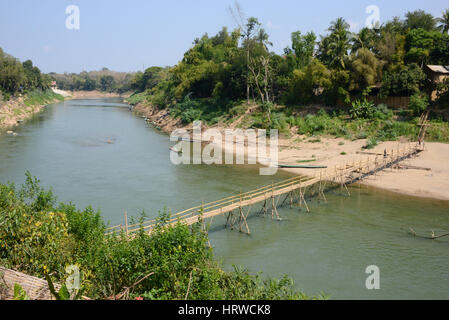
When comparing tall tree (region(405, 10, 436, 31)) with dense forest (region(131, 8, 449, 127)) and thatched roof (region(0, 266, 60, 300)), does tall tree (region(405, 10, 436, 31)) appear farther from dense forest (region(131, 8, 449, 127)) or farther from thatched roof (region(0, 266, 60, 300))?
thatched roof (region(0, 266, 60, 300))

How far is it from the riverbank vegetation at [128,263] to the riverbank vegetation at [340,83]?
3444 centimetres

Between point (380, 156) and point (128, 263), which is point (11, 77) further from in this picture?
point (128, 263)

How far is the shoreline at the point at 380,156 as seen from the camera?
101ft

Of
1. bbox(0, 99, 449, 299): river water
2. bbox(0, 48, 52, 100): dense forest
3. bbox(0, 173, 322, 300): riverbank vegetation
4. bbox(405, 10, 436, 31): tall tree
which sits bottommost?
bbox(0, 99, 449, 299): river water

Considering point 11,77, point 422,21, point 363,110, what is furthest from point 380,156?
point 11,77

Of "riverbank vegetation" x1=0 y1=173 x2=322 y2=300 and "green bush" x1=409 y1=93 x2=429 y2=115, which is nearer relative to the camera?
"riverbank vegetation" x1=0 y1=173 x2=322 y2=300

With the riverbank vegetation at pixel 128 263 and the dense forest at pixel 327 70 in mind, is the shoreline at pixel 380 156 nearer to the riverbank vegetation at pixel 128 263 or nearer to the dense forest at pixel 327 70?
the dense forest at pixel 327 70

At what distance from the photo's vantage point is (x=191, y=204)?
2753 centimetres

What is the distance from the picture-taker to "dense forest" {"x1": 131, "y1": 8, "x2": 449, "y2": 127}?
151 ft

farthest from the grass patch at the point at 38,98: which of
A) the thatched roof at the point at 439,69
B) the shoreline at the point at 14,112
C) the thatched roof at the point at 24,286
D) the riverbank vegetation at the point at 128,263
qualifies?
the thatched roof at the point at 24,286

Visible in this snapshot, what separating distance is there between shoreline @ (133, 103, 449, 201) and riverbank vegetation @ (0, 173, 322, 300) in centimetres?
2226

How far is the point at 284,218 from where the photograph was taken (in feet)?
84.0

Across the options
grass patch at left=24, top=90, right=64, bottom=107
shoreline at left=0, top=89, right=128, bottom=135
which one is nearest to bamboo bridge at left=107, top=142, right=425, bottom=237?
shoreline at left=0, top=89, right=128, bottom=135

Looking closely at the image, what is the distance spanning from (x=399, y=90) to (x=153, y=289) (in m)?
42.5
